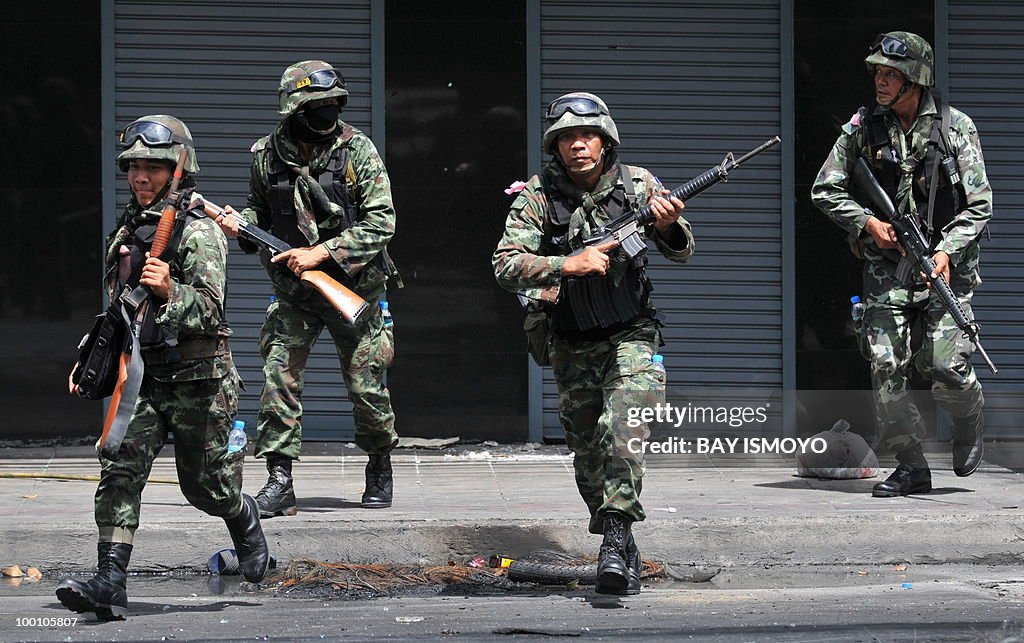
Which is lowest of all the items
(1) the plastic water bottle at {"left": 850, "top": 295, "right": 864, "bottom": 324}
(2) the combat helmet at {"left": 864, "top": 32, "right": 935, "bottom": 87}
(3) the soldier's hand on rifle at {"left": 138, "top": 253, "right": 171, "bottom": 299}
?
(1) the plastic water bottle at {"left": 850, "top": 295, "right": 864, "bottom": 324}

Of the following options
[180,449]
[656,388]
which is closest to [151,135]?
[180,449]

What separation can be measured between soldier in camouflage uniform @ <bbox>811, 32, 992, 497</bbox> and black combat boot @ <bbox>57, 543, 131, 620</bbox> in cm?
377

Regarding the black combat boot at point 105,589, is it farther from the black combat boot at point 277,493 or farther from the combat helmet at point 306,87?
the combat helmet at point 306,87

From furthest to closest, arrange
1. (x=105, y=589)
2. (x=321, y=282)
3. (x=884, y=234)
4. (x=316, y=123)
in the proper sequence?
(x=884, y=234), (x=316, y=123), (x=321, y=282), (x=105, y=589)

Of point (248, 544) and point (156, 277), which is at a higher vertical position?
point (156, 277)

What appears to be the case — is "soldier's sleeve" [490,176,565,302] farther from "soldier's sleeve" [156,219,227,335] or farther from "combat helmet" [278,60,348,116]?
"combat helmet" [278,60,348,116]

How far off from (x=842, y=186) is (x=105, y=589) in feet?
13.5

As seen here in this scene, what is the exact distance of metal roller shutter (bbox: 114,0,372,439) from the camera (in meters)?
9.98

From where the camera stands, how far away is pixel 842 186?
318 inches

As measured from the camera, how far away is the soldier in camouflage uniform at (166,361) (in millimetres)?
6016

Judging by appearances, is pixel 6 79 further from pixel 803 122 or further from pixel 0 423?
pixel 803 122

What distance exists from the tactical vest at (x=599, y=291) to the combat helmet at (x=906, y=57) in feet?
5.96

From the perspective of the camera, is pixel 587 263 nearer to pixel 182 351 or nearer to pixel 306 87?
pixel 182 351

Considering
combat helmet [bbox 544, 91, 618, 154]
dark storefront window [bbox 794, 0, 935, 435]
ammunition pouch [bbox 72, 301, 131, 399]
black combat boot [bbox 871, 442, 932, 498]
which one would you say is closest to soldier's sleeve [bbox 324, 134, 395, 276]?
combat helmet [bbox 544, 91, 618, 154]
